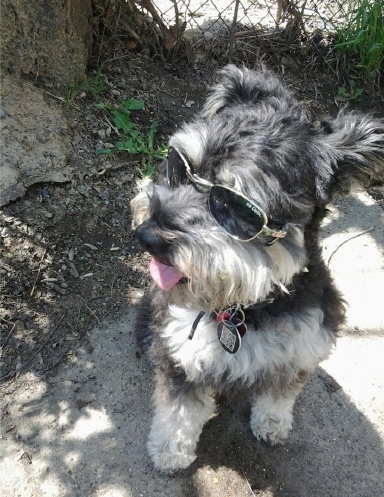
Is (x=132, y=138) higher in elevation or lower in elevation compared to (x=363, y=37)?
lower

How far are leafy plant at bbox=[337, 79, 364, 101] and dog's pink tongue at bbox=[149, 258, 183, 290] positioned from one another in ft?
11.0

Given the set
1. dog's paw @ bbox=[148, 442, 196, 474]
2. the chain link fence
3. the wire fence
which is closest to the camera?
dog's paw @ bbox=[148, 442, 196, 474]

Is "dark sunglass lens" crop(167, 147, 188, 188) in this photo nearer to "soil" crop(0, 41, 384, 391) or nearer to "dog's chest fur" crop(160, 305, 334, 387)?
"dog's chest fur" crop(160, 305, 334, 387)

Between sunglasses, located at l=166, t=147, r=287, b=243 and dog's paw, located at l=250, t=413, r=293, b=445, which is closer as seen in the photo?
sunglasses, located at l=166, t=147, r=287, b=243

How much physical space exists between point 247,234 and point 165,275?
331mm

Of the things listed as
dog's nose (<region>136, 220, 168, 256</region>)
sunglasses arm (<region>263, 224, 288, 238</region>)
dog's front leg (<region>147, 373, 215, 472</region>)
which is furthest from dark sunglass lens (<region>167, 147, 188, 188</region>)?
dog's front leg (<region>147, 373, 215, 472</region>)

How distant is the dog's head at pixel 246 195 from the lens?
1729 millimetres

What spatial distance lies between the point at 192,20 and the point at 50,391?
3373 millimetres

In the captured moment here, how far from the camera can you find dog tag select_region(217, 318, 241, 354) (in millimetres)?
2006

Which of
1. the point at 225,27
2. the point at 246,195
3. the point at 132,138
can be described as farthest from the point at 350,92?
→ the point at 246,195

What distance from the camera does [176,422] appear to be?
2.38 metres

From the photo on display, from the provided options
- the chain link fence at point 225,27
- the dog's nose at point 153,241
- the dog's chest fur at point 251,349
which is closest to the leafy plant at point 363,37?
the chain link fence at point 225,27

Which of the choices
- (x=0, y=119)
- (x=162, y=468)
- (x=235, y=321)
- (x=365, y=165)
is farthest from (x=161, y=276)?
(x=0, y=119)

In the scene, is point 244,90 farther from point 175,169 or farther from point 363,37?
point 363,37
